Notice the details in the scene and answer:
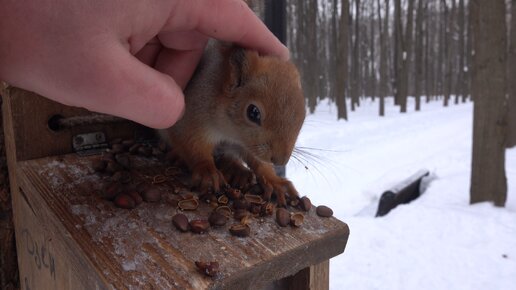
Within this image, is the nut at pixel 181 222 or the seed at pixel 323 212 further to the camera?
the seed at pixel 323 212

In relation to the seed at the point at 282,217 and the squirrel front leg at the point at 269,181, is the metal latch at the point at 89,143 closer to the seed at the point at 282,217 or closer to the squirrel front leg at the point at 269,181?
the squirrel front leg at the point at 269,181

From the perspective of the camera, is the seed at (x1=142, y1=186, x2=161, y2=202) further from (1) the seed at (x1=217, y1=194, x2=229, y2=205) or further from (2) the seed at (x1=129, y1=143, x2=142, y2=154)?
(2) the seed at (x1=129, y1=143, x2=142, y2=154)

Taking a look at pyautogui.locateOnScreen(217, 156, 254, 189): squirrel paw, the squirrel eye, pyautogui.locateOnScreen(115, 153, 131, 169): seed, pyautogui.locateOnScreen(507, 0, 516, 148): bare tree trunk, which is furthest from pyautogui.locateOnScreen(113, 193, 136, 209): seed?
pyautogui.locateOnScreen(507, 0, 516, 148): bare tree trunk

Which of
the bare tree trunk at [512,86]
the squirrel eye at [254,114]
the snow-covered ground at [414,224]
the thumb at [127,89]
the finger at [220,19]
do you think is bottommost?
the snow-covered ground at [414,224]

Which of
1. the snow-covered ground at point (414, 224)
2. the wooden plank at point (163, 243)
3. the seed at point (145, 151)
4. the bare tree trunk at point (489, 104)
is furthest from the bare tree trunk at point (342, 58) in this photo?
the wooden plank at point (163, 243)

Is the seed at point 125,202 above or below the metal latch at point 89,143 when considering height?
below

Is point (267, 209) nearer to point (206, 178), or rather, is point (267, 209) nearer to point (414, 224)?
point (206, 178)
